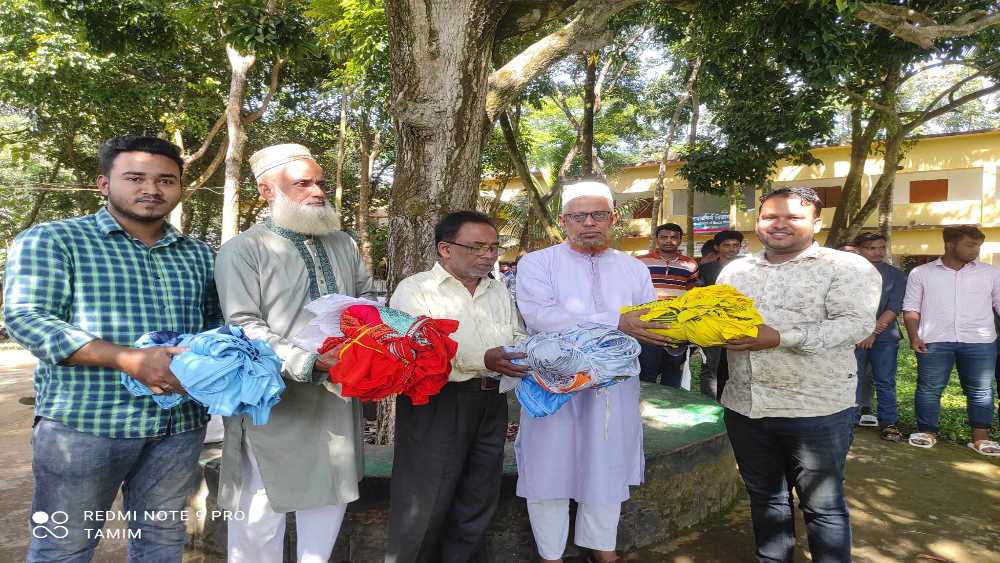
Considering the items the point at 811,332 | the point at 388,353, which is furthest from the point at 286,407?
the point at 811,332

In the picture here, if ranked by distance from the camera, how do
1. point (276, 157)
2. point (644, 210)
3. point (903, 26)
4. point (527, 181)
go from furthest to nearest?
point (644, 210), point (527, 181), point (903, 26), point (276, 157)

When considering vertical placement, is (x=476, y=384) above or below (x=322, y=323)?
below

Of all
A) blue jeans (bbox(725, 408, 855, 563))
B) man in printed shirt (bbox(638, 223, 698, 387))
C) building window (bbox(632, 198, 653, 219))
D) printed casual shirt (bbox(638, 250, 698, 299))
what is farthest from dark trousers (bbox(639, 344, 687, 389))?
building window (bbox(632, 198, 653, 219))

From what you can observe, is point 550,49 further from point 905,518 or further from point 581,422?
point 905,518

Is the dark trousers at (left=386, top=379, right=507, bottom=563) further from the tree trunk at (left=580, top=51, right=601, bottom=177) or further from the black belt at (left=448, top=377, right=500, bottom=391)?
the tree trunk at (left=580, top=51, right=601, bottom=177)

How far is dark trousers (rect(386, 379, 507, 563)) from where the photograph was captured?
2.47 metres

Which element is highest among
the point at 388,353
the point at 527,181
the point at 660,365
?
the point at 527,181

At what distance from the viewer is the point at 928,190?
22.7m

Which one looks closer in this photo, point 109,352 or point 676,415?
point 109,352

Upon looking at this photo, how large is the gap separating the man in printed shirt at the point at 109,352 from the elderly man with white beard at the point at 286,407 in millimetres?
200

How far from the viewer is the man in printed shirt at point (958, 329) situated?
491 centimetres

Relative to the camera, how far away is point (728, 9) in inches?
212

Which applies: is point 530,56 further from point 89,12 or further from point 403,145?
point 89,12

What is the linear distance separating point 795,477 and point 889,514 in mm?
1738
